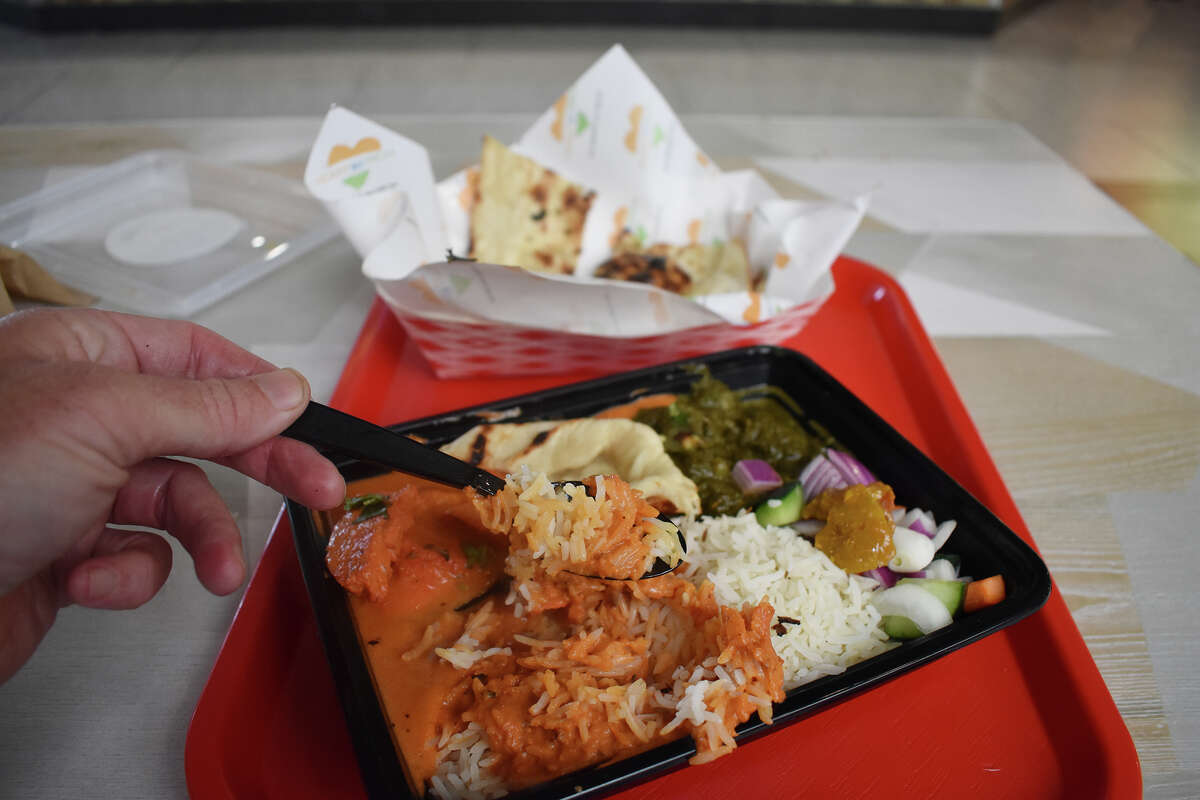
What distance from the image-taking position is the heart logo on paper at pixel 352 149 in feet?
6.28

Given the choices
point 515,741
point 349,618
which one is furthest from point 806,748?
point 349,618

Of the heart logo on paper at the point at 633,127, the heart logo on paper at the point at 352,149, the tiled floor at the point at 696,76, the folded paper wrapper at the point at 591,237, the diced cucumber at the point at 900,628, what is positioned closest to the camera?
the diced cucumber at the point at 900,628

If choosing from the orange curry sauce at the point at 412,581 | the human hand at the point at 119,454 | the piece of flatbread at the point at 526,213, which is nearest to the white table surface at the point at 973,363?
the human hand at the point at 119,454

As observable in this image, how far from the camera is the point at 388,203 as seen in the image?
1936 mm

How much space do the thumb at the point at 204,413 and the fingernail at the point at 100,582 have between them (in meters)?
0.18

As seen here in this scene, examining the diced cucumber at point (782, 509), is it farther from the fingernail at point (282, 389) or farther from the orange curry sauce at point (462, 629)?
the fingernail at point (282, 389)

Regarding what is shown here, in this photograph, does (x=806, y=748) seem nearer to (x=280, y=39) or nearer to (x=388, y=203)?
(x=388, y=203)

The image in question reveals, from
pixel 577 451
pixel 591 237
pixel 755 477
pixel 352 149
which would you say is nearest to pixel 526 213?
pixel 591 237

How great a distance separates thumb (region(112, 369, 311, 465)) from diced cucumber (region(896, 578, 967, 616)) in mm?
1067

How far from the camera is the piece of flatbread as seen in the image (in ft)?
7.47

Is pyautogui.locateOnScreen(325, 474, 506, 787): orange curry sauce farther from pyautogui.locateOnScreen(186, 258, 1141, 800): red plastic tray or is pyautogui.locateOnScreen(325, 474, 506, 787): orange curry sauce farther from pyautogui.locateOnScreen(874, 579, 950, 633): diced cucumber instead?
pyautogui.locateOnScreen(874, 579, 950, 633): diced cucumber

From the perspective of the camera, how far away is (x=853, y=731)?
1236 millimetres

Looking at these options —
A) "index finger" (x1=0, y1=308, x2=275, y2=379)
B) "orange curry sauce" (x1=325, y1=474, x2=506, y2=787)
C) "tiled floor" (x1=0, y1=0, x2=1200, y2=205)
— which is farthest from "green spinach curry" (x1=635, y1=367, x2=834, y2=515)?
"tiled floor" (x1=0, y1=0, x2=1200, y2=205)

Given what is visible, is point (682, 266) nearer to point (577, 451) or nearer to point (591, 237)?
point (591, 237)
